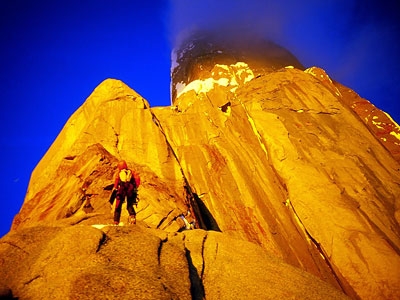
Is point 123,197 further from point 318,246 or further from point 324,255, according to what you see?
point 324,255

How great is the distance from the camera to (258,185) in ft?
83.6

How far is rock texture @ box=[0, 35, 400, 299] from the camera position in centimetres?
786

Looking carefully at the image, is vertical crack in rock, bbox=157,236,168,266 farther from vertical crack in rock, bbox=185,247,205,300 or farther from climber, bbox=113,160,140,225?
climber, bbox=113,160,140,225

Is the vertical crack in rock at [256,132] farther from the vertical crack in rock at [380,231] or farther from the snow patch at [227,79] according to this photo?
the snow patch at [227,79]

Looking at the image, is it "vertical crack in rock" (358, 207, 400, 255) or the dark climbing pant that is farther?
"vertical crack in rock" (358, 207, 400, 255)

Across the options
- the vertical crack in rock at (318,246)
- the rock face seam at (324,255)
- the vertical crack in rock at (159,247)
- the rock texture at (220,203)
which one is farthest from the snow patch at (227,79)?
the vertical crack in rock at (159,247)

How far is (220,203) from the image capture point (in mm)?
23359

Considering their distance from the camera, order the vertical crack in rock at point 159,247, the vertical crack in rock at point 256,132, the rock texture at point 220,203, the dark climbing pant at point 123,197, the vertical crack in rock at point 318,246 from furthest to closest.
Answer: the vertical crack in rock at point 256,132, the vertical crack in rock at point 318,246, the dark climbing pant at point 123,197, the vertical crack in rock at point 159,247, the rock texture at point 220,203

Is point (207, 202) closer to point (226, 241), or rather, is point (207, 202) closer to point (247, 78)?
point (226, 241)

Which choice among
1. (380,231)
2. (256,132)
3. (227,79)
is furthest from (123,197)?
(227,79)

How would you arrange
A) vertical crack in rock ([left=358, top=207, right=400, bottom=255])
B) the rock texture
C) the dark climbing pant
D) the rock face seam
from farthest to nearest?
1. vertical crack in rock ([left=358, top=207, right=400, bottom=255])
2. the rock face seam
3. the dark climbing pant
4. the rock texture

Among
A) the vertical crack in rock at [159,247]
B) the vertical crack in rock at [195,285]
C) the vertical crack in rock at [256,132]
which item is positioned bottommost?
the vertical crack in rock at [195,285]

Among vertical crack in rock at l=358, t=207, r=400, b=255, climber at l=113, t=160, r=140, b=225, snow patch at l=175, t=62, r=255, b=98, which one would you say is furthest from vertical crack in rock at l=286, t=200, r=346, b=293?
snow patch at l=175, t=62, r=255, b=98

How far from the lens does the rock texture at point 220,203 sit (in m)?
7.86
